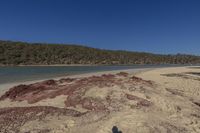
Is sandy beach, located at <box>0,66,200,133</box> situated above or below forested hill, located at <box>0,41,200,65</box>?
above

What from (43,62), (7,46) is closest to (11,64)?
(43,62)

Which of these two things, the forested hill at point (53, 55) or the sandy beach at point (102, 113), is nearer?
the sandy beach at point (102, 113)

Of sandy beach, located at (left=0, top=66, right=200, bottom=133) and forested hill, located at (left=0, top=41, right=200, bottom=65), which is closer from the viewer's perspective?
sandy beach, located at (left=0, top=66, right=200, bottom=133)

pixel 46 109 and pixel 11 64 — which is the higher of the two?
pixel 46 109

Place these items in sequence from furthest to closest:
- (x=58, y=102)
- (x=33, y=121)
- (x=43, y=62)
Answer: (x=43, y=62) → (x=58, y=102) → (x=33, y=121)

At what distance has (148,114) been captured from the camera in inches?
270

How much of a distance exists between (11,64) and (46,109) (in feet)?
264

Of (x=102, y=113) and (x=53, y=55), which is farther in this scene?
(x=53, y=55)

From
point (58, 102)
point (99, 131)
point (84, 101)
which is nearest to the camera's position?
point (99, 131)

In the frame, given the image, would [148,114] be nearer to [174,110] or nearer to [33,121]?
[174,110]

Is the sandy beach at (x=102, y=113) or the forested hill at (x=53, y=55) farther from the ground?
the sandy beach at (x=102, y=113)

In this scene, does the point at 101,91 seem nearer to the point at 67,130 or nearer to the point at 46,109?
the point at 46,109

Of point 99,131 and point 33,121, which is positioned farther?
point 33,121

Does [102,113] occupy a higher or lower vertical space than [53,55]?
higher
